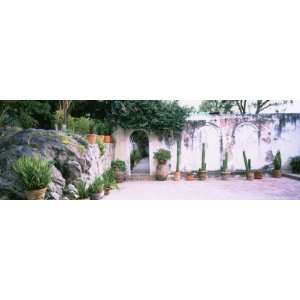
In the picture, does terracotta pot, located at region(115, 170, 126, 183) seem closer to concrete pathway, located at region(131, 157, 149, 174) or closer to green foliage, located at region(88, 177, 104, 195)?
concrete pathway, located at region(131, 157, 149, 174)

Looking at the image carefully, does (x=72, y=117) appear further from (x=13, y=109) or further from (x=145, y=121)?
(x=145, y=121)

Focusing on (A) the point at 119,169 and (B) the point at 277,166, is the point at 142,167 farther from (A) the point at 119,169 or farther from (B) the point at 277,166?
(B) the point at 277,166

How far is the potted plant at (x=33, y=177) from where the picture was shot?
4.21 metres

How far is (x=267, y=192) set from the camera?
5.55 m

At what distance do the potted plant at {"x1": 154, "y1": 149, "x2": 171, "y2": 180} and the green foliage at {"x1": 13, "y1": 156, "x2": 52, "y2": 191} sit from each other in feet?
10.6

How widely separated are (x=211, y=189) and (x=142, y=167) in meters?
2.20

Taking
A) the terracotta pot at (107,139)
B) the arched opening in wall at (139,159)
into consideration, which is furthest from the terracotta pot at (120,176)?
the terracotta pot at (107,139)

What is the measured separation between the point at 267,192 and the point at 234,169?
4.69 ft

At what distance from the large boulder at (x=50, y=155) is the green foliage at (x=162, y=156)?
225cm

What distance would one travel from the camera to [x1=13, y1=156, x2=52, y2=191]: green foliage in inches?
166

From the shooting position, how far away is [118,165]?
6547 millimetres

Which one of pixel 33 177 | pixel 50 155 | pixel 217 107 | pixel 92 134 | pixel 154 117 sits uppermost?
pixel 217 107

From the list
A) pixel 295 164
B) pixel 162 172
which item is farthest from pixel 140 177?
pixel 295 164

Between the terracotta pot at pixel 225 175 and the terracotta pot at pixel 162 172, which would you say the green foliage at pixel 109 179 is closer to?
the terracotta pot at pixel 162 172
